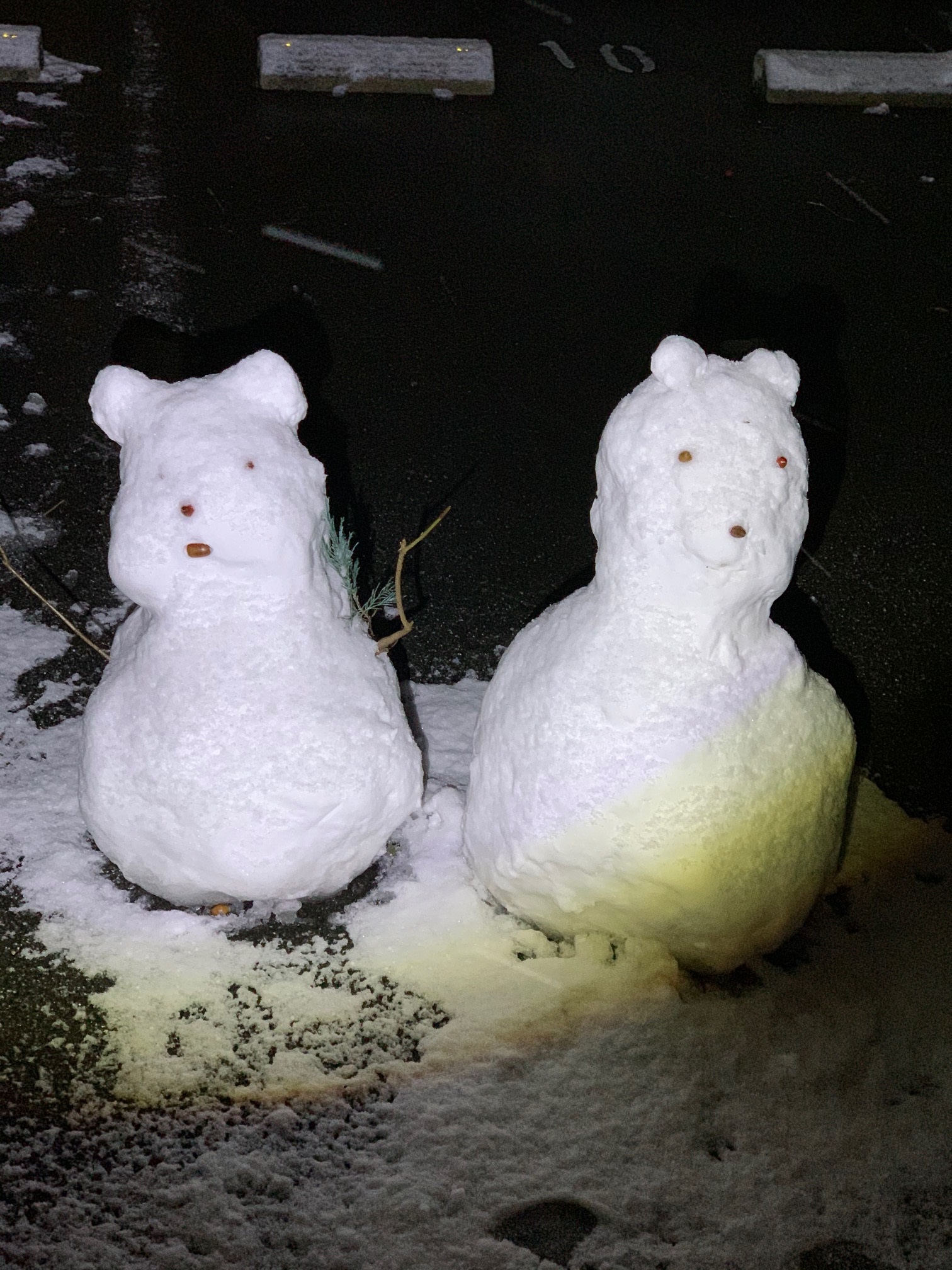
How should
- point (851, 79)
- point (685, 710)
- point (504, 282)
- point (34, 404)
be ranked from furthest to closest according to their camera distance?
point (851, 79) < point (504, 282) < point (34, 404) < point (685, 710)

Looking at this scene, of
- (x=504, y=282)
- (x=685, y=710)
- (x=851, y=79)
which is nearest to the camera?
(x=685, y=710)

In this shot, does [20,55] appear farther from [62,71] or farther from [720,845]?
[720,845]

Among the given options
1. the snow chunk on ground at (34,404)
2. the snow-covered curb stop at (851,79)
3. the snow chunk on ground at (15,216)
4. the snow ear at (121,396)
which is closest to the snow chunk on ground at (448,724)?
the snow ear at (121,396)

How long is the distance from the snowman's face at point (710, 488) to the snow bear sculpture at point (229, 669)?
2.21ft

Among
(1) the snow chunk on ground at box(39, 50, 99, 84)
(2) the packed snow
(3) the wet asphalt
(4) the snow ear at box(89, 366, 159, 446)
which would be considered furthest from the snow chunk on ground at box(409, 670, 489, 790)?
(1) the snow chunk on ground at box(39, 50, 99, 84)

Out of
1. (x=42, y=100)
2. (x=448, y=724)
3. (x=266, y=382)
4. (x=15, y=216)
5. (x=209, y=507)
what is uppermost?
(x=266, y=382)

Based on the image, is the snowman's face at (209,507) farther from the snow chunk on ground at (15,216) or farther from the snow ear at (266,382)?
the snow chunk on ground at (15,216)

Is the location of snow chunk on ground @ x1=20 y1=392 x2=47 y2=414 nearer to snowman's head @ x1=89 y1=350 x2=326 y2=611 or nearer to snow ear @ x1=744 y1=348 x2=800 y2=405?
snowman's head @ x1=89 y1=350 x2=326 y2=611

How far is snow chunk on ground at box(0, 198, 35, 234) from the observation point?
5770 millimetres

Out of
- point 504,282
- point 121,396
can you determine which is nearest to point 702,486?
point 121,396

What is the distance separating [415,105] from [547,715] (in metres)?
4.80

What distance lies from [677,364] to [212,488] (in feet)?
3.08

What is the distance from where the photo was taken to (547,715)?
9.46ft

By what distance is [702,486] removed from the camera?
2.67 metres
